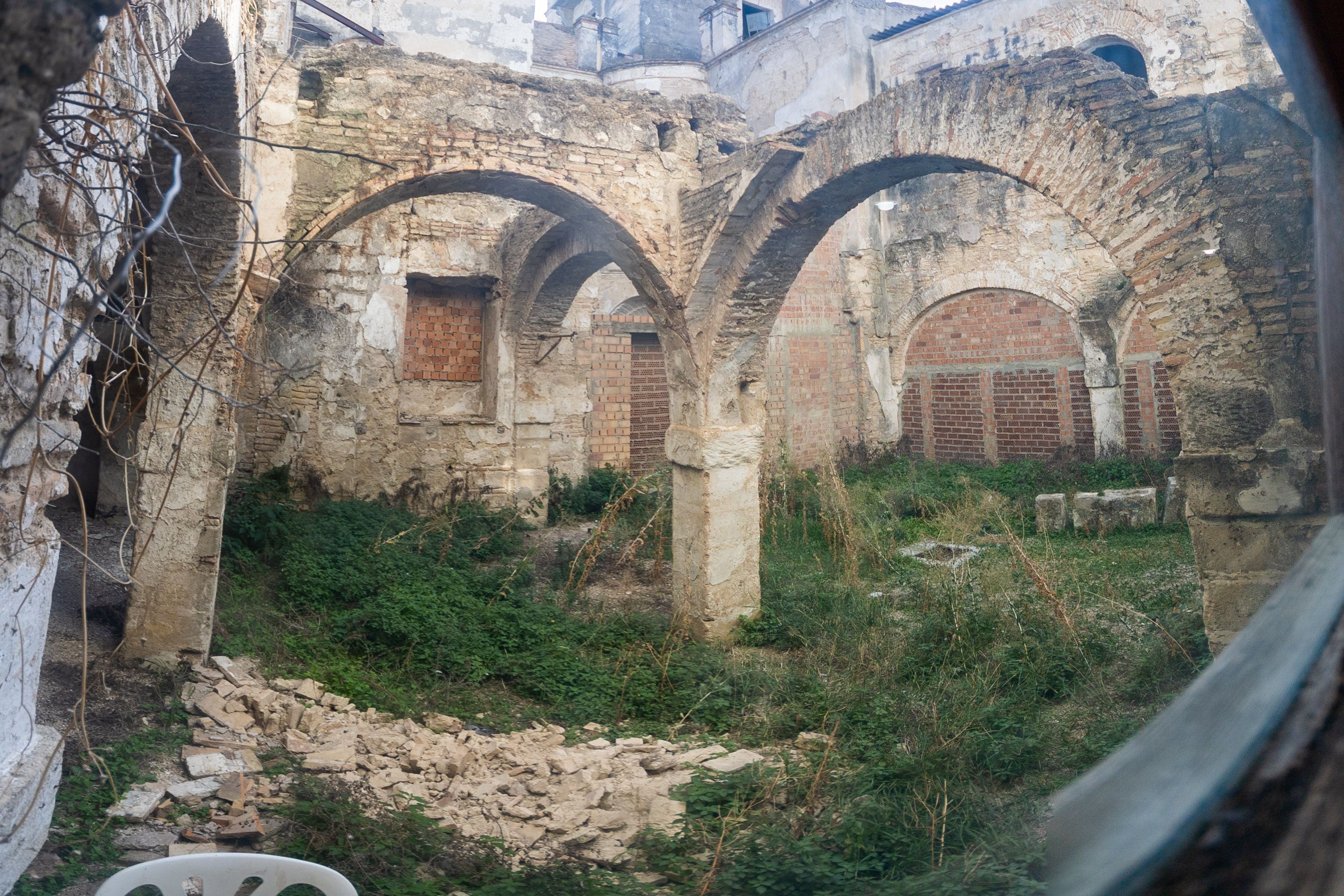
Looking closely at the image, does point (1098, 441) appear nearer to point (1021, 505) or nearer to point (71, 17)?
point (1021, 505)

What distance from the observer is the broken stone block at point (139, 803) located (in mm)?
3555

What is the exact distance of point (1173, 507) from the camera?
9.21m

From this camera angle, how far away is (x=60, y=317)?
2020mm

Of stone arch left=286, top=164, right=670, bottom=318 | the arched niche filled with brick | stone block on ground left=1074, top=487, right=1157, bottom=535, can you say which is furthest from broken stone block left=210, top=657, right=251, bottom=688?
the arched niche filled with brick

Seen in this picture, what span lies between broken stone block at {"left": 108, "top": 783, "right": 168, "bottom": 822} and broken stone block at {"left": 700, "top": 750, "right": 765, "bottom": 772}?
2488 mm

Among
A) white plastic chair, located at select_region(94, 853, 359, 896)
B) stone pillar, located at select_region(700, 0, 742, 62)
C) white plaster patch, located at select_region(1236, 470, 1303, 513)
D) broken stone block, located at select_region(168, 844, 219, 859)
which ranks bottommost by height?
broken stone block, located at select_region(168, 844, 219, 859)

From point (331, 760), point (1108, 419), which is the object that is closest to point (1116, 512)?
point (1108, 419)

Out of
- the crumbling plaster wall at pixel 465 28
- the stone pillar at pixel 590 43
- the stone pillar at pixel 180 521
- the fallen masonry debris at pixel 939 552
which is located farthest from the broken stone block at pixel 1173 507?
the stone pillar at pixel 590 43

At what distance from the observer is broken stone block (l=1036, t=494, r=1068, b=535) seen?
952 centimetres

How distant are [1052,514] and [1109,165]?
6.21m

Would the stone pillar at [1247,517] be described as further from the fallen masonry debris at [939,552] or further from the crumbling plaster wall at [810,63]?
the crumbling plaster wall at [810,63]

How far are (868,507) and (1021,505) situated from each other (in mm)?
1918

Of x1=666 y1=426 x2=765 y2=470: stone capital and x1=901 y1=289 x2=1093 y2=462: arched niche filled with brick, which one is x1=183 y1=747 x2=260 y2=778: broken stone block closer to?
x1=666 y1=426 x2=765 y2=470: stone capital

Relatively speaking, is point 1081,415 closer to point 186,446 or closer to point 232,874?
point 186,446
